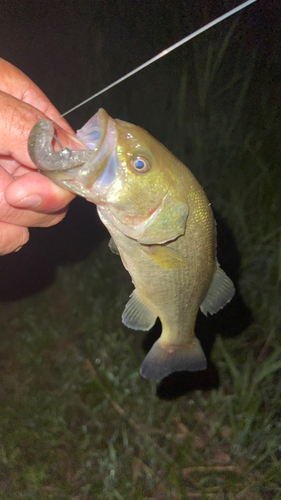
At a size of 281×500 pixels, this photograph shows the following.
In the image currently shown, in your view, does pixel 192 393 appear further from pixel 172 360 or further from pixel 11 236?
pixel 11 236

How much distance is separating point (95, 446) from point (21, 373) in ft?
3.87

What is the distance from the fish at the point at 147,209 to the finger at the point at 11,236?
0.46 meters

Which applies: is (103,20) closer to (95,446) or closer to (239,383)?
(239,383)

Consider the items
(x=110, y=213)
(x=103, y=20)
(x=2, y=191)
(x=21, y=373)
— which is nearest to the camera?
(x=110, y=213)

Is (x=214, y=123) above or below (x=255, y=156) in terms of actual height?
above

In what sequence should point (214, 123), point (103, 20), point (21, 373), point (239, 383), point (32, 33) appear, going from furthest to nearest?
point (32, 33)
point (103, 20)
point (21, 373)
point (214, 123)
point (239, 383)

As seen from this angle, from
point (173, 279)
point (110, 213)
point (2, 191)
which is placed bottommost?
point (173, 279)

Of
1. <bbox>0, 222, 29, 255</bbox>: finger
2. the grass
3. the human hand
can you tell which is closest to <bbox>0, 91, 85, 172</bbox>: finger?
the human hand

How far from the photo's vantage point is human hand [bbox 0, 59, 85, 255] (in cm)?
112

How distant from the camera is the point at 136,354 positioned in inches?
143

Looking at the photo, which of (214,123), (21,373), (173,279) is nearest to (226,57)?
(214,123)

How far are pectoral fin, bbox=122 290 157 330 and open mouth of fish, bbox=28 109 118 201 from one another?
615 mm

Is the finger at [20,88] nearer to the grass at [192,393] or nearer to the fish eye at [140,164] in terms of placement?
the fish eye at [140,164]

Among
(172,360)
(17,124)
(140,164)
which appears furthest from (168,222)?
(172,360)
